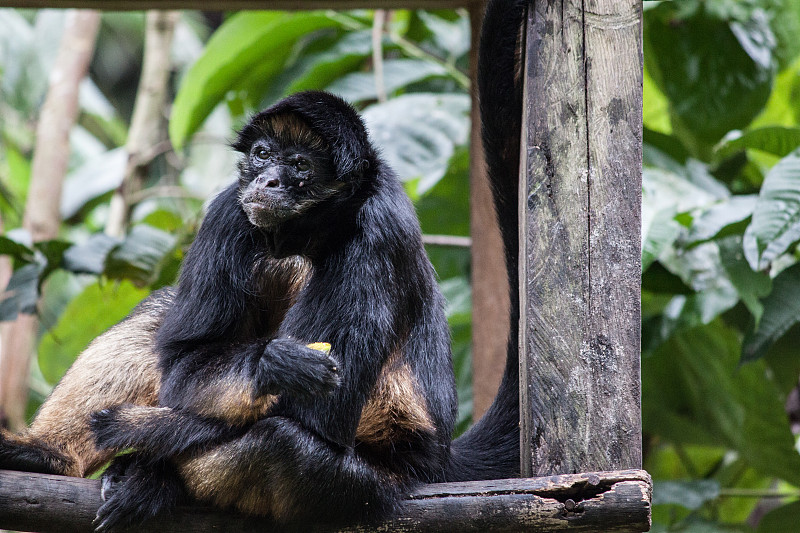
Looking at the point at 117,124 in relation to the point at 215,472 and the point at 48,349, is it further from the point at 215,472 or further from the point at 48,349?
the point at 215,472

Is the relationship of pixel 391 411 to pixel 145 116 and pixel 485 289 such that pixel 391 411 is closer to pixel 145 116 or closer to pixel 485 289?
pixel 485 289

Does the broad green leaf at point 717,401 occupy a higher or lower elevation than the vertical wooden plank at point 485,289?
lower

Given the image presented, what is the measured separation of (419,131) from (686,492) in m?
2.38

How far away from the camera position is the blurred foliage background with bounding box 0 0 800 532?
377 centimetres

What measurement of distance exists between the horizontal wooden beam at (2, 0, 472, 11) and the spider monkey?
4.15 feet

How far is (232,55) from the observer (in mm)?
5090

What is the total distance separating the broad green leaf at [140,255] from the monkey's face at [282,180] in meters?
1.53

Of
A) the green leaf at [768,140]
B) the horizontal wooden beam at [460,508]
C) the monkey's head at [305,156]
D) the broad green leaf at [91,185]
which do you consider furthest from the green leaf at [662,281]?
the broad green leaf at [91,185]

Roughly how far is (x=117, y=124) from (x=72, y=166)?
1746mm

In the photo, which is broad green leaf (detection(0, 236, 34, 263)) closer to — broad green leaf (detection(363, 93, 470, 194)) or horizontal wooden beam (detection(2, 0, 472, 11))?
horizontal wooden beam (detection(2, 0, 472, 11))

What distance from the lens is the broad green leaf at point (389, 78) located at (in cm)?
523

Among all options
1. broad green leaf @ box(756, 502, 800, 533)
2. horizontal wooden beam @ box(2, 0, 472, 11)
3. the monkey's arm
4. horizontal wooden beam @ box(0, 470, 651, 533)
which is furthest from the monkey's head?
broad green leaf @ box(756, 502, 800, 533)

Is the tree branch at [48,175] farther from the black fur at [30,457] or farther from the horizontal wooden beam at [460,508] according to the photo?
the horizontal wooden beam at [460,508]

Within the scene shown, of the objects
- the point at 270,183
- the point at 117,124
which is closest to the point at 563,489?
the point at 270,183
